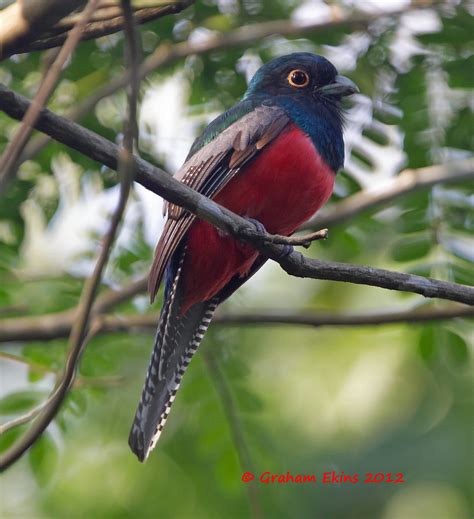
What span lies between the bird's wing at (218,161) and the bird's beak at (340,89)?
368 millimetres

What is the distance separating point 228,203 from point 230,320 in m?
0.85

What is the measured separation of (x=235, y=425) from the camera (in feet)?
15.2

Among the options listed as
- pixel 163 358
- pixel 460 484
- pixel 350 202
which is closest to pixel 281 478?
pixel 163 358

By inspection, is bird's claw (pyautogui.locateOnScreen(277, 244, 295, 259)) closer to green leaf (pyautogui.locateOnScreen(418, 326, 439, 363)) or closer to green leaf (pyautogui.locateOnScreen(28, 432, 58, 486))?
green leaf (pyautogui.locateOnScreen(418, 326, 439, 363))

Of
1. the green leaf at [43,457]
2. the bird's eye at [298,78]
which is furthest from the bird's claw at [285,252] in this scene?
the green leaf at [43,457]

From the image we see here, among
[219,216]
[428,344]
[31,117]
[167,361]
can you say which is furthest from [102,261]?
[428,344]

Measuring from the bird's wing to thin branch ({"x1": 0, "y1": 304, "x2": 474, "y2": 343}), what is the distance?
0.63 meters

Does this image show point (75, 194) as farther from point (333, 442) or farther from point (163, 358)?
point (333, 442)

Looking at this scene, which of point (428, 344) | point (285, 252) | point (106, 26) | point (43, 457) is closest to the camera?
point (106, 26)

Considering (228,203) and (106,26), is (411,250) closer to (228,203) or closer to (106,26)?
(228,203)

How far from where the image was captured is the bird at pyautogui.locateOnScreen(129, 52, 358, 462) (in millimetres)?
4141

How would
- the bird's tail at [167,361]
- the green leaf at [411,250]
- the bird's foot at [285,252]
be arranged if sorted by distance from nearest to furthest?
the bird's foot at [285,252] → the bird's tail at [167,361] → the green leaf at [411,250]

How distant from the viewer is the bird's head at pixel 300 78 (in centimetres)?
471

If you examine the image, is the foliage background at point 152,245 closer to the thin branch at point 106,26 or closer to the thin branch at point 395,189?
the thin branch at point 395,189
